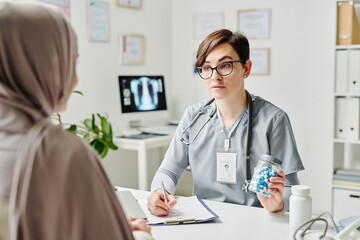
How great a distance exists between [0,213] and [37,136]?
0.15 meters

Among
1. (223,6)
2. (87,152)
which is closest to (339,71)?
(223,6)

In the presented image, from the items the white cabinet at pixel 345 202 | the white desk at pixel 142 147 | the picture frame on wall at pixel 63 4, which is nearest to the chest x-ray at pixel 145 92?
the white desk at pixel 142 147

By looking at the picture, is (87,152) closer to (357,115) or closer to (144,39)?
(357,115)

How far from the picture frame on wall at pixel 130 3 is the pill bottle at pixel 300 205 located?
107 inches

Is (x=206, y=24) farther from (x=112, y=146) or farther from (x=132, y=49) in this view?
(x=112, y=146)

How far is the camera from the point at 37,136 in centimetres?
77

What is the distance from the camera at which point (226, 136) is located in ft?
6.21

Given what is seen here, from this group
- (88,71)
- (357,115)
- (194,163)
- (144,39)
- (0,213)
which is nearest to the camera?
(0,213)

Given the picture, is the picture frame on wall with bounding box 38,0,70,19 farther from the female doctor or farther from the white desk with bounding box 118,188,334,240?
the white desk with bounding box 118,188,334,240

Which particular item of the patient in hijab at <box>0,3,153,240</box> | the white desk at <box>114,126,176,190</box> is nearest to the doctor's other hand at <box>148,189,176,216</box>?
the patient in hijab at <box>0,3,153,240</box>

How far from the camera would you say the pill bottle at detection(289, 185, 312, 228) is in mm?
1378

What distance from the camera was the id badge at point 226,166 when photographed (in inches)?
72.2

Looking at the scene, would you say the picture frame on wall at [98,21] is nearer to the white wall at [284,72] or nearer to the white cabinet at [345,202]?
the white wall at [284,72]

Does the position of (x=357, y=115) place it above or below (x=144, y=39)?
below
